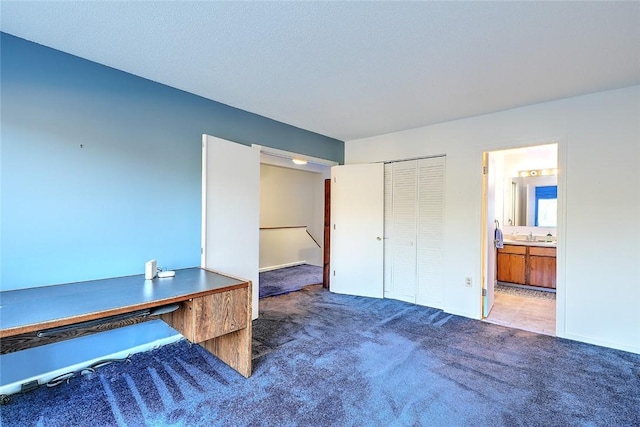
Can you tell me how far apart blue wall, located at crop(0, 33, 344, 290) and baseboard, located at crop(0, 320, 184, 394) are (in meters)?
0.47

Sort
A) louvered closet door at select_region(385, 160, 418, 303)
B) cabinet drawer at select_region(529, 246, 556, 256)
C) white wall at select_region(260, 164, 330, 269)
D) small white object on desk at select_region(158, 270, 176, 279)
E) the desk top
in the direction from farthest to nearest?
white wall at select_region(260, 164, 330, 269)
cabinet drawer at select_region(529, 246, 556, 256)
louvered closet door at select_region(385, 160, 418, 303)
small white object on desk at select_region(158, 270, 176, 279)
the desk top

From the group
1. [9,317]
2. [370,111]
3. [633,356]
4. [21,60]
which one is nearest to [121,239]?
[9,317]

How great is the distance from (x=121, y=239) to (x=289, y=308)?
205 cm

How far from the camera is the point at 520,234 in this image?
5238mm

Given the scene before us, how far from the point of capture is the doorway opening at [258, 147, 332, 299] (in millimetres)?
6105

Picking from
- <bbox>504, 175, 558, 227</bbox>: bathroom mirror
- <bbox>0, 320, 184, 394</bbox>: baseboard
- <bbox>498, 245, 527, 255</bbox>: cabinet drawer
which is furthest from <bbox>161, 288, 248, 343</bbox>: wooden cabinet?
<bbox>504, 175, 558, 227</bbox>: bathroom mirror

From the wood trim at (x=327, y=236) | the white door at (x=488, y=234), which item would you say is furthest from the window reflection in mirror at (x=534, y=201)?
the wood trim at (x=327, y=236)

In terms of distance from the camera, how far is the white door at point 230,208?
109 inches

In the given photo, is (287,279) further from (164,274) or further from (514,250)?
(514,250)

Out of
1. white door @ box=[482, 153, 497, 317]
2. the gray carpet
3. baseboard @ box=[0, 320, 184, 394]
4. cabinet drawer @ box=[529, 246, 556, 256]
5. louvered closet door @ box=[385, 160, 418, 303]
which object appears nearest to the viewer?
baseboard @ box=[0, 320, 184, 394]

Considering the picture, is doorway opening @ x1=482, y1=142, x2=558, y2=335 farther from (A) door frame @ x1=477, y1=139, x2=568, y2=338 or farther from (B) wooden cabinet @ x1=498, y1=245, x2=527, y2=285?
(A) door frame @ x1=477, y1=139, x2=568, y2=338

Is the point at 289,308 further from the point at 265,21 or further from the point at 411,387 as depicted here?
the point at 265,21

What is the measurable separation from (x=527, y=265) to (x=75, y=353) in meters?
5.82

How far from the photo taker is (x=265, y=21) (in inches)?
68.9
